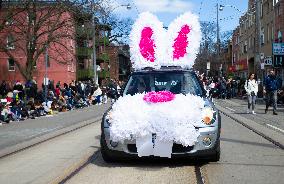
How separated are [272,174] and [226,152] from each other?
2.38 m

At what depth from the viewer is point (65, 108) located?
28.0 metres

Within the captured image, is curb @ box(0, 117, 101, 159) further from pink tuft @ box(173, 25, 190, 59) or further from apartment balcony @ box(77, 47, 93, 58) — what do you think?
apartment balcony @ box(77, 47, 93, 58)

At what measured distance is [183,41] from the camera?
991cm

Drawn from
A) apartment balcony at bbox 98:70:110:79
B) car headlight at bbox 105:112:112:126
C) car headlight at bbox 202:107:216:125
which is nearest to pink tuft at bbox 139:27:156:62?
car headlight at bbox 105:112:112:126

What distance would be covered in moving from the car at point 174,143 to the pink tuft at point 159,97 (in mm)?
572

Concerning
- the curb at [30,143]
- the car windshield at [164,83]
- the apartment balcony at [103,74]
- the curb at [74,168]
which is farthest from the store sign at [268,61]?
the apartment balcony at [103,74]

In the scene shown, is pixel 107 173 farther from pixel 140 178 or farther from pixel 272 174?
pixel 272 174

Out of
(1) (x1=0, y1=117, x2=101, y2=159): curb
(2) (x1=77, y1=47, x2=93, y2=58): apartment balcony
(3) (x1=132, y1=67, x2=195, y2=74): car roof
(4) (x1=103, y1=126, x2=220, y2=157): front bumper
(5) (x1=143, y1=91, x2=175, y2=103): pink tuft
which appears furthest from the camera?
(2) (x1=77, y1=47, x2=93, y2=58): apartment balcony

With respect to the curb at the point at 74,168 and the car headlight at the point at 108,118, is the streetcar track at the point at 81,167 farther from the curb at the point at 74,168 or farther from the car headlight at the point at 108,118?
the car headlight at the point at 108,118

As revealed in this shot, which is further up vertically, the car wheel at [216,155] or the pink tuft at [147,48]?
the pink tuft at [147,48]

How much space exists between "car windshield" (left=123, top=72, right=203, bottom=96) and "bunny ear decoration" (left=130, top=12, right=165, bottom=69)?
15.0 inches

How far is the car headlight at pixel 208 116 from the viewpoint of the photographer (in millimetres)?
8062

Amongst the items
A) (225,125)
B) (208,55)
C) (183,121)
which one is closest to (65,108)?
(225,125)

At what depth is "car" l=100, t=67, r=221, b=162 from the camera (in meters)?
7.95
